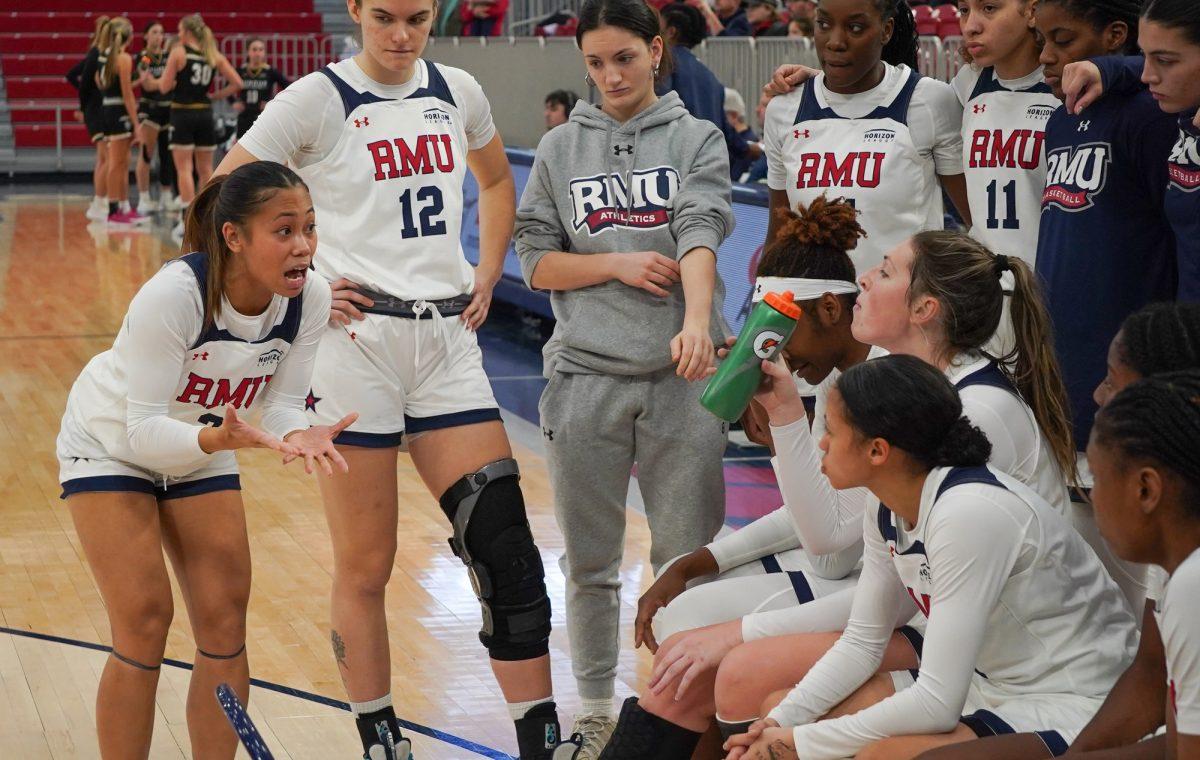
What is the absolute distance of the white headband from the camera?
3.06m

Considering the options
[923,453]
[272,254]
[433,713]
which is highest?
[272,254]

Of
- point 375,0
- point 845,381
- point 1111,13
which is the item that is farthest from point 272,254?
point 1111,13

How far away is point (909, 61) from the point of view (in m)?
3.88

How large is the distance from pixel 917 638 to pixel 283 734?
1.67 m

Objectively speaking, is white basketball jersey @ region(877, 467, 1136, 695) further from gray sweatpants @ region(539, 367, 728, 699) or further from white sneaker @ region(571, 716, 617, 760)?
white sneaker @ region(571, 716, 617, 760)

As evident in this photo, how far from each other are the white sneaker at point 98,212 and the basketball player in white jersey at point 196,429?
12.8 meters

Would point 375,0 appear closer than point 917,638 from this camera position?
No

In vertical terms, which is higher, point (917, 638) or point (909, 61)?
point (909, 61)

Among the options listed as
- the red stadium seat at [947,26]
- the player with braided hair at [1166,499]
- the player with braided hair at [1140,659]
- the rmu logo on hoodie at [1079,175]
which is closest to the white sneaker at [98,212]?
the red stadium seat at [947,26]

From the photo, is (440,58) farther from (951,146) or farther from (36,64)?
(36,64)

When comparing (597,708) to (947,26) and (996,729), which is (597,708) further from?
(947,26)

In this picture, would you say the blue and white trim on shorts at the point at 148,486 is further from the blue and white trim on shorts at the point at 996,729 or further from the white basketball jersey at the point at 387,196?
the blue and white trim on shorts at the point at 996,729

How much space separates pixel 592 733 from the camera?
3.47 m

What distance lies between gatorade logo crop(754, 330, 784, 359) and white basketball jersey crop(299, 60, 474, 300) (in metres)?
0.80
